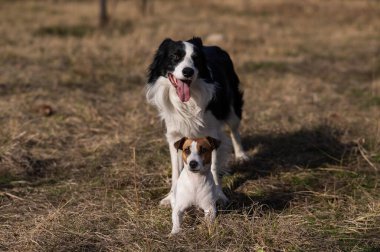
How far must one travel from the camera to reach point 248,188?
5.15 metres

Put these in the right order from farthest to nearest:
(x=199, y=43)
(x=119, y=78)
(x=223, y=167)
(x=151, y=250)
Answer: (x=119, y=78), (x=223, y=167), (x=199, y=43), (x=151, y=250)

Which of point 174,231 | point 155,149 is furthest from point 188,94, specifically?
point 155,149

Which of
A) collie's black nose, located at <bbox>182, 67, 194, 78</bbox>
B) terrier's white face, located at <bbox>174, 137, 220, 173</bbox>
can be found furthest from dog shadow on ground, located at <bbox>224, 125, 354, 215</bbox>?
collie's black nose, located at <bbox>182, 67, 194, 78</bbox>

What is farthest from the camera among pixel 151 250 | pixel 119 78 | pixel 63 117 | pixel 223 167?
pixel 119 78

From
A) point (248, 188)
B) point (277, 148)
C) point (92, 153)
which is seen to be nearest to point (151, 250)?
point (248, 188)

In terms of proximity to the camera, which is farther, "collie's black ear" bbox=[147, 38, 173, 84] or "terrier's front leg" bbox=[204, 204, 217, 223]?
"collie's black ear" bbox=[147, 38, 173, 84]

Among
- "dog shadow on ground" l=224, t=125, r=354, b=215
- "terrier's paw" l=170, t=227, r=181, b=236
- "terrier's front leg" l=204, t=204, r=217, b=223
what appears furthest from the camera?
"dog shadow on ground" l=224, t=125, r=354, b=215

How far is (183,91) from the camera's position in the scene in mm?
4715

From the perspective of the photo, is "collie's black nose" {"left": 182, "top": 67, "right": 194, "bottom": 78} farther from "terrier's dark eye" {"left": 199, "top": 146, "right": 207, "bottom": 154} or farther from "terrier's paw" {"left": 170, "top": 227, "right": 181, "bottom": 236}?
"terrier's paw" {"left": 170, "top": 227, "right": 181, "bottom": 236}

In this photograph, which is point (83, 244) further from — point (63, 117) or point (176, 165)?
point (63, 117)

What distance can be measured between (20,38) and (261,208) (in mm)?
9599

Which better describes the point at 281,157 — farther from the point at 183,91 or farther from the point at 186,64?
the point at 186,64

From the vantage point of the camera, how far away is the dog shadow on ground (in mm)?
4927

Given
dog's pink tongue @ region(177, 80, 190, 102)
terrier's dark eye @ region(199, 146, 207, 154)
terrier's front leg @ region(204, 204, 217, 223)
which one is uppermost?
dog's pink tongue @ region(177, 80, 190, 102)
